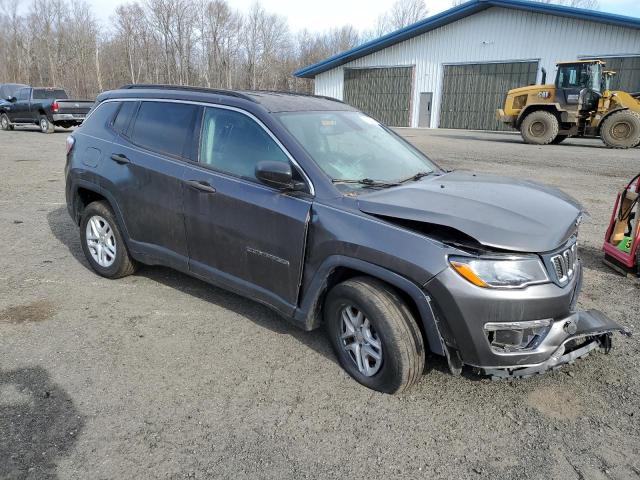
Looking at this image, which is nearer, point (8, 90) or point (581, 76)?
point (581, 76)

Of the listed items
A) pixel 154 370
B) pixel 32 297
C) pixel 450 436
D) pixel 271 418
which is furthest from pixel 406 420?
pixel 32 297

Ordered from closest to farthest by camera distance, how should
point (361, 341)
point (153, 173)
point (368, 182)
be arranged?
point (361, 341) → point (368, 182) → point (153, 173)

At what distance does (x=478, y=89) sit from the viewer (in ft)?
97.3

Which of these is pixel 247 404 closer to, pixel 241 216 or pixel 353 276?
pixel 353 276

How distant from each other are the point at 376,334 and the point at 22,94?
22.9 meters

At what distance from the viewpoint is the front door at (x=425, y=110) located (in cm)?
3184

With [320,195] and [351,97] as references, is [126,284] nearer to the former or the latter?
[320,195]

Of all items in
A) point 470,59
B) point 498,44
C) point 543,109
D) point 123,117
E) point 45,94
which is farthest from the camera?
point 470,59

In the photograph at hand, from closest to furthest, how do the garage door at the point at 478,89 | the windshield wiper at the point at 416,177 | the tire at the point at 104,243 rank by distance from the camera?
the windshield wiper at the point at 416,177 < the tire at the point at 104,243 < the garage door at the point at 478,89

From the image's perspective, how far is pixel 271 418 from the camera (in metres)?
2.83

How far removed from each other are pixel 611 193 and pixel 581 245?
4189mm

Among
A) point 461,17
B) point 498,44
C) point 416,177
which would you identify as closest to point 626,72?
point 498,44

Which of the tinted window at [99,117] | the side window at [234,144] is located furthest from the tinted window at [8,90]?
the side window at [234,144]

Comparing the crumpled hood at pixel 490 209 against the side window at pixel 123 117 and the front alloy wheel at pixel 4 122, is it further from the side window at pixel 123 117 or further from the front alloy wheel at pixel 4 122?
the front alloy wheel at pixel 4 122
